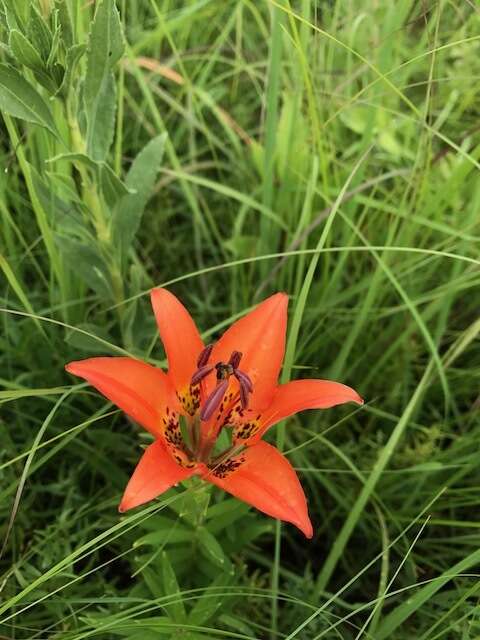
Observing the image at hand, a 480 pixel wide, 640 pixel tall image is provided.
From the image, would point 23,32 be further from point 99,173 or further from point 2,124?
point 2,124

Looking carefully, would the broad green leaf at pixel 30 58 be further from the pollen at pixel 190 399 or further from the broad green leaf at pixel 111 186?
the pollen at pixel 190 399

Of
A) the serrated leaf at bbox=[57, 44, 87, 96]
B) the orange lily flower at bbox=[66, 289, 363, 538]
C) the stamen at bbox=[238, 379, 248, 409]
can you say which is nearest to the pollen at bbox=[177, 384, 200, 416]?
the orange lily flower at bbox=[66, 289, 363, 538]

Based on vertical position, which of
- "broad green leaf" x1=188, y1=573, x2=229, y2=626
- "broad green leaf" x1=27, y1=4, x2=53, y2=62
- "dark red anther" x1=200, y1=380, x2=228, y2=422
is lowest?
"broad green leaf" x1=188, y1=573, x2=229, y2=626

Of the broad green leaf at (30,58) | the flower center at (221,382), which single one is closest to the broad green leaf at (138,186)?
the broad green leaf at (30,58)

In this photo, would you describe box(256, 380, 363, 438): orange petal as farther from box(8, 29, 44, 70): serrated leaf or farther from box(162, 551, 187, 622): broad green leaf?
box(8, 29, 44, 70): serrated leaf

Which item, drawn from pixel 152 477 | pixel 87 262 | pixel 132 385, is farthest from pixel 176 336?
pixel 87 262

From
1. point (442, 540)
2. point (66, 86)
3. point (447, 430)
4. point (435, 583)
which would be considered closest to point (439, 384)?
point (447, 430)

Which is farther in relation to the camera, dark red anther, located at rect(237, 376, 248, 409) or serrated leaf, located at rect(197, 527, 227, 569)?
serrated leaf, located at rect(197, 527, 227, 569)
